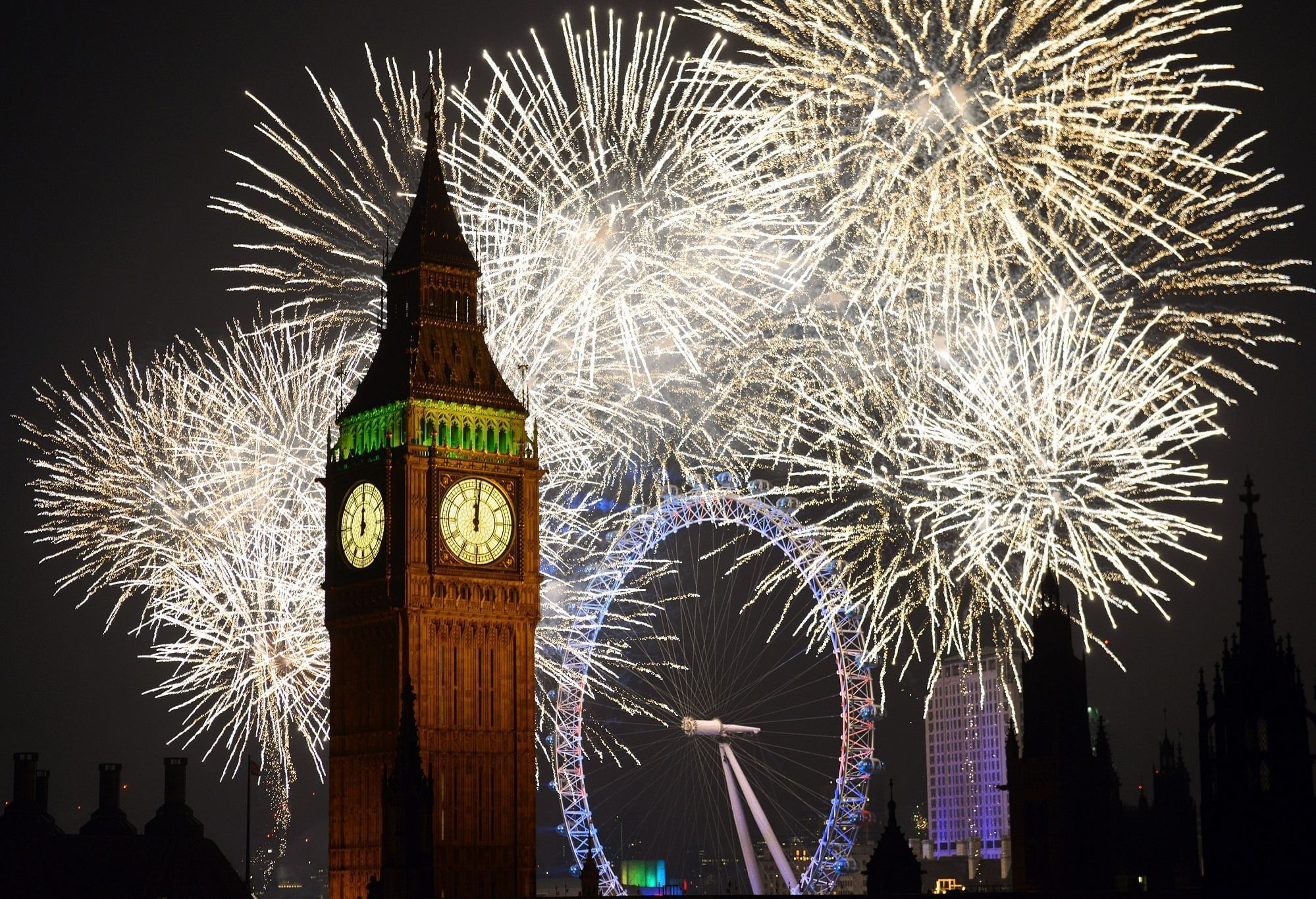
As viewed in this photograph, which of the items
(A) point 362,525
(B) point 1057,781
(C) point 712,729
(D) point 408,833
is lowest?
(D) point 408,833

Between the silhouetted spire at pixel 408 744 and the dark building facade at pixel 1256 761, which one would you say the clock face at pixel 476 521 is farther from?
the dark building facade at pixel 1256 761

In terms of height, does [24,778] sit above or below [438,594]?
below

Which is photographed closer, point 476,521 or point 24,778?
point 476,521

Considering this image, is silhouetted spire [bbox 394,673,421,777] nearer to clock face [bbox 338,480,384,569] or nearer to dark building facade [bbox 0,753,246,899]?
clock face [bbox 338,480,384,569]

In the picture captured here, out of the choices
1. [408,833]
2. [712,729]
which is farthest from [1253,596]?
[712,729]

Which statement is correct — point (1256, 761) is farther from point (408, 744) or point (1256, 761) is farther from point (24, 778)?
point (24, 778)

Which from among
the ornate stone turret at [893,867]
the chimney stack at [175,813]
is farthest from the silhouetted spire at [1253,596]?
the chimney stack at [175,813]

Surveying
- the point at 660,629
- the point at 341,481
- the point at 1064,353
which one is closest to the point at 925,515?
the point at 1064,353
